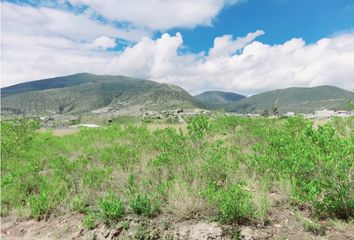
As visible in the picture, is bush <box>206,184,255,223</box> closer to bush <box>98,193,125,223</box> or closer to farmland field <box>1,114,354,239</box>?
farmland field <box>1,114,354,239</box>

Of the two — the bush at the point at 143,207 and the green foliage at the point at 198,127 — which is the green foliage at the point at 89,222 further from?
the green foliage at the point at 198,127

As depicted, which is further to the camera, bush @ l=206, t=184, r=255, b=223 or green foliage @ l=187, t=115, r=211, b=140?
green foliage @ l=187, t=115, r=211, b=140

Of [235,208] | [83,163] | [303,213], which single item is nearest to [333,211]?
[303,213]

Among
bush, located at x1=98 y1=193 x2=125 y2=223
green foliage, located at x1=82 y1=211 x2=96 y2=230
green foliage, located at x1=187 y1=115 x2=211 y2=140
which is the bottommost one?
green foliage, located at x1=82 y1=211 x2=96 y2=230

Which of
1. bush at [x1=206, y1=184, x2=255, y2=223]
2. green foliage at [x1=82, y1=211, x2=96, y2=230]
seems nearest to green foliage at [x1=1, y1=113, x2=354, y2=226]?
A: bush at [x1=206, y1=184, x2=255, y2=223]

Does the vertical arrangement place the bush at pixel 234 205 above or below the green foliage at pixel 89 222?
above

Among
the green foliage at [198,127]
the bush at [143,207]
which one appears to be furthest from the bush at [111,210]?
the green foliage at [198,127]

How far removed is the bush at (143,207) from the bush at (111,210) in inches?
11.0

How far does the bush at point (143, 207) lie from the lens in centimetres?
741

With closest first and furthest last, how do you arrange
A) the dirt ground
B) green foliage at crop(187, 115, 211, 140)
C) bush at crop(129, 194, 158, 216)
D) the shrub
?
1. the dirt ground
2. bush at crop(129, 194, 158, 216)
3. the shrub
4. green foliage at crop(187, 115, 211, 140)

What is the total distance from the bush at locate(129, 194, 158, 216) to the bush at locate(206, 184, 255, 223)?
4.69ft

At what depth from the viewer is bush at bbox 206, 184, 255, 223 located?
6488 mm

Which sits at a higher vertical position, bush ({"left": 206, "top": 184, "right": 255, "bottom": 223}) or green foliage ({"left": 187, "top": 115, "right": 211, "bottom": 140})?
green foliage ({"left": 187, "top": 115, "right": 211, "bottom": 140})

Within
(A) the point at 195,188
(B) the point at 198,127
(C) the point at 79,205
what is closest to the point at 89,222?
(C) the point at 79,205
